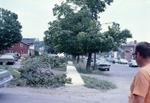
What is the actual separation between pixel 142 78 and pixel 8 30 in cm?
7613

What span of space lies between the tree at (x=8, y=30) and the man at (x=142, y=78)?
7398cm

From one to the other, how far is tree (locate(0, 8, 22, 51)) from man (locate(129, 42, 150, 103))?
2913 inches

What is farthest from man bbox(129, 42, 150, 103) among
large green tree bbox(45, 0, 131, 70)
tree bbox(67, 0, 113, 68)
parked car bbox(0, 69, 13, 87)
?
tree bbox(67, 0, 113, 68)

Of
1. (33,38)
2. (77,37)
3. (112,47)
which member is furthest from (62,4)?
(33,38)

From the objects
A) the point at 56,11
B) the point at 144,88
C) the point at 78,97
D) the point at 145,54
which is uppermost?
the point at 56,11

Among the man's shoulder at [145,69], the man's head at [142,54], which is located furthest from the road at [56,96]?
the man's shoulder at [145,69]

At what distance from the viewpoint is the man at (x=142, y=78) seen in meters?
4.43

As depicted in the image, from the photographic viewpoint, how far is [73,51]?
4084 centimetres

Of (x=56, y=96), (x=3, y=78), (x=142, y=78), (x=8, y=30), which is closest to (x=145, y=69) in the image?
(x=142, y=78)

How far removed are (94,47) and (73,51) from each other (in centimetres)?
264

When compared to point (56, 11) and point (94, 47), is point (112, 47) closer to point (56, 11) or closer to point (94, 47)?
point (94, 47)

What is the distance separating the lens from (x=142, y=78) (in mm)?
4414

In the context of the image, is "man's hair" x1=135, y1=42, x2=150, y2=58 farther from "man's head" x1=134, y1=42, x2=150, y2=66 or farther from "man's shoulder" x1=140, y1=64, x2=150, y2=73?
"man's shoulder" x1=140, y1=64, x2=150, y2=73

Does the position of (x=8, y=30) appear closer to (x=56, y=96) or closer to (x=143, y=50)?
(x=56, y=96)
